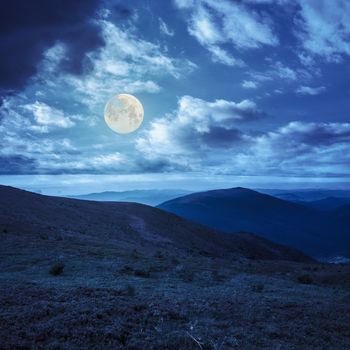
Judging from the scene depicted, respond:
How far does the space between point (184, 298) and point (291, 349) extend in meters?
4.34

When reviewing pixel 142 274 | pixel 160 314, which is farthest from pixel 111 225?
pixel 160 314

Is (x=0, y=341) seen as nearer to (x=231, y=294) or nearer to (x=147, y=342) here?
(x=147, y=342)

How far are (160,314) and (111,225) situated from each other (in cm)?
4001

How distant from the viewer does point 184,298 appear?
11188mm

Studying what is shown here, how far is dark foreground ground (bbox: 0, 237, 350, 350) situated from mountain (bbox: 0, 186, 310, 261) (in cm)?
1781

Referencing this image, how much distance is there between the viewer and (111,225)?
157 ft

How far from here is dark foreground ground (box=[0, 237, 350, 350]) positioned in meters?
7.48

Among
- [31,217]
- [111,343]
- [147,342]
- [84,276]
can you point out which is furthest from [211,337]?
[31,217]

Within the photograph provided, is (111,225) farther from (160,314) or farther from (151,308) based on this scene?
(160,314)

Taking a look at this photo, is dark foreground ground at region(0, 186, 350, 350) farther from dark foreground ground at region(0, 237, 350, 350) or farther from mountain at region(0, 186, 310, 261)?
mountain at region(0, 186, 310, 261)

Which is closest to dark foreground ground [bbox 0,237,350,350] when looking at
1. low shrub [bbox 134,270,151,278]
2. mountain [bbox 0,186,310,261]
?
low shrub [bbox 134,270,151,278]

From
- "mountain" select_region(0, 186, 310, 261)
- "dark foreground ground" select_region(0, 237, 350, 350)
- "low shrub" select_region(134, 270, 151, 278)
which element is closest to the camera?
"dark foreground ground" select_region(0, 237, 350, 350)

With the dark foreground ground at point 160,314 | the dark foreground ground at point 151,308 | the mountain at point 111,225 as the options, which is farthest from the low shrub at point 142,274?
the mountain at point 111,225

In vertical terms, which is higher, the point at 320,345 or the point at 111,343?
the point at 111,343
